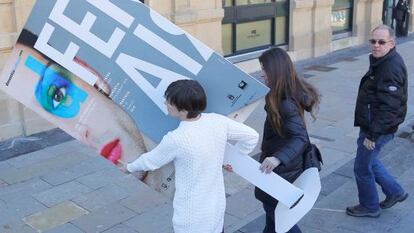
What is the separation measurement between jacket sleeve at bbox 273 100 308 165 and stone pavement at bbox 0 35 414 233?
1.37 metres

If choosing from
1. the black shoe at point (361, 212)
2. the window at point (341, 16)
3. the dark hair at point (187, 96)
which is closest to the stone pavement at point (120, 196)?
the black shoe at point (361, 212)

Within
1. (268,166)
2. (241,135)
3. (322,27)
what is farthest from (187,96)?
(322,27)

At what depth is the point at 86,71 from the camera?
259 centimetres

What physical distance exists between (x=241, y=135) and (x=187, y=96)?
41 cm

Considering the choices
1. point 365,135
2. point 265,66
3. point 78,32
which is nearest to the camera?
point 78,32

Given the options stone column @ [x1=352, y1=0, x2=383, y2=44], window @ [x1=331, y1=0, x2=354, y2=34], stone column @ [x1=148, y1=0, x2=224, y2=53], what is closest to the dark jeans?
stone column @ [x1=148, y1=0, x2=224, y2=53]

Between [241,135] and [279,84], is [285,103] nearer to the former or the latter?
[279,84]

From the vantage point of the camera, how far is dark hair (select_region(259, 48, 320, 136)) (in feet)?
10.1

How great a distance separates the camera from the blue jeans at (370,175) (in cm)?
413

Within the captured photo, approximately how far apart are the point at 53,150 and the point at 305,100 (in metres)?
3.80

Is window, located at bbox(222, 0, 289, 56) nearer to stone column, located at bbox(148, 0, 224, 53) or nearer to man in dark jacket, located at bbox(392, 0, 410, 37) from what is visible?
stone column, located at bbox(148, 0, 224, 53)

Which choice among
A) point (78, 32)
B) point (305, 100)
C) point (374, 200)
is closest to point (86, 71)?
point (78, 32)

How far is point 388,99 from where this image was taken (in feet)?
12.7

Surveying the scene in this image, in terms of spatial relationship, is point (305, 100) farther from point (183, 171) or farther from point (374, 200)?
point (374, 200)
